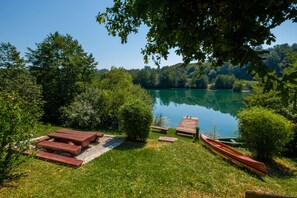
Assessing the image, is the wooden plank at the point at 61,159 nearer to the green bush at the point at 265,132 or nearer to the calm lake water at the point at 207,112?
the green bush at the point at 265,132

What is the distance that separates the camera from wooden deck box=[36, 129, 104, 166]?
673cm

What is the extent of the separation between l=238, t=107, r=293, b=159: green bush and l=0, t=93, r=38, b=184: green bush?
8143 millimetres

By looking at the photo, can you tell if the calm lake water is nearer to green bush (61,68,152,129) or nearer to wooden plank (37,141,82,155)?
wooden plank (37,141,82,155)

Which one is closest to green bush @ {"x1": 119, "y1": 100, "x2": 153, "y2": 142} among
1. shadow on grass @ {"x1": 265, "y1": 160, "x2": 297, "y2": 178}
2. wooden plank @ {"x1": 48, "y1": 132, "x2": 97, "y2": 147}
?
wooden plank @ {"x1": 48, "y1": 132, "x2": 97, "y2": 147}

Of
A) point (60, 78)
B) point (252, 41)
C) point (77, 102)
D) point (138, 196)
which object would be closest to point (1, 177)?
point (138, 196)

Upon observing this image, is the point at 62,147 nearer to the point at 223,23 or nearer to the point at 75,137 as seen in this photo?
the point at 75,137

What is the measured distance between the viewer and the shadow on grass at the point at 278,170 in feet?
24.3

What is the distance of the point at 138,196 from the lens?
478cm

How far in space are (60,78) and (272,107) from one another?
61.4 ft

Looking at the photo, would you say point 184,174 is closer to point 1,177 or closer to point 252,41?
point 1,177

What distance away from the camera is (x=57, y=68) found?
66.2 feet

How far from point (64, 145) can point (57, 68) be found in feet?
48.7

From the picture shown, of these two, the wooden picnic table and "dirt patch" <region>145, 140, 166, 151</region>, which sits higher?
the wooden picnic table

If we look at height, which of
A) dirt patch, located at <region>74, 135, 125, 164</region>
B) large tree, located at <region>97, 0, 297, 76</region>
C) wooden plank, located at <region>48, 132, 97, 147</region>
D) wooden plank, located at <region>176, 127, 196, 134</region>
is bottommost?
wooden plank, located at <region>176, 127, 196, 134</region>
